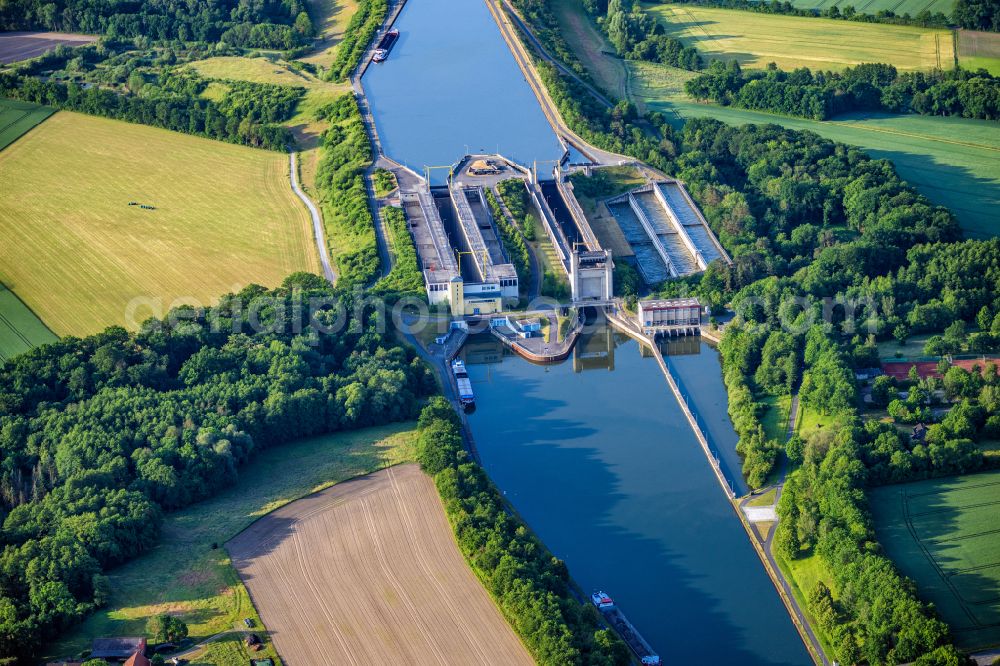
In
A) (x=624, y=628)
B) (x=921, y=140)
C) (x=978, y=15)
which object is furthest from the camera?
(x=978, y=15)

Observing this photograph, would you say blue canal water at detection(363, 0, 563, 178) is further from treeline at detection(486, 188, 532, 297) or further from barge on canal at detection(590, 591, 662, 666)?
barge on canal at detection(590, 591, 662, 666)

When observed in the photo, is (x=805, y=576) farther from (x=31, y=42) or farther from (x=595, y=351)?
(x=31, y=42)

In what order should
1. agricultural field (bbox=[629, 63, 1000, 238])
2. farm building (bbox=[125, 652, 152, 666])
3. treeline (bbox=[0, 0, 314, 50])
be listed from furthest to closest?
treeline (bbox=[0, 0, 314, 50]), agricultural field (bbox=[629, 63, 1000, 238]), farm building (bbox=[125, 652, 152, 666])

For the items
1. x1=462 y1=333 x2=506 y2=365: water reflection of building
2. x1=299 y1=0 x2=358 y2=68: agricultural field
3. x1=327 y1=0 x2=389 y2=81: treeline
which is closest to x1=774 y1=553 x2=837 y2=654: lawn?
x1=462 y1=333 x2=506 y2=365: water reflection of building

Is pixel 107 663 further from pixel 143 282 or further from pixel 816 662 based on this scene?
pixel 143 282

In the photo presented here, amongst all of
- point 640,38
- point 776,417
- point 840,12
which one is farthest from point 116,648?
point 840,12

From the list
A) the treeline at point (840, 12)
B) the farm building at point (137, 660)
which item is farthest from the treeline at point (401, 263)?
the treeline at point (840, 12)

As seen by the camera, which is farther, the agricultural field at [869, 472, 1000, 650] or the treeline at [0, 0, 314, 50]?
the treeline at [0, 0, 314, 50]
